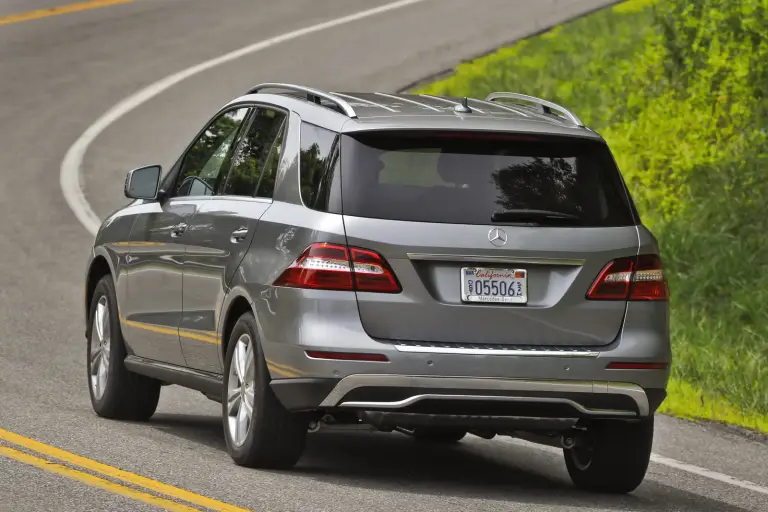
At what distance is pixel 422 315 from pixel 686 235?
9480 mm

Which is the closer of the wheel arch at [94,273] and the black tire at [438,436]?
the black tire at [438,436]

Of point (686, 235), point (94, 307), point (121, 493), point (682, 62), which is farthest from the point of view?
point (682, 62)

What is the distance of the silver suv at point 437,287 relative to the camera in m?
8.18

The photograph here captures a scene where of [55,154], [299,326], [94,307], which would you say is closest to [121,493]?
[299,326]

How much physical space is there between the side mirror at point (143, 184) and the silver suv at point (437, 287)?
3.64ft

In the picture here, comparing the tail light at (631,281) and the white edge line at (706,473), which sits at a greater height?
the tail light at (631,281)

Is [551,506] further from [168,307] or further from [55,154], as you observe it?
[55,154]

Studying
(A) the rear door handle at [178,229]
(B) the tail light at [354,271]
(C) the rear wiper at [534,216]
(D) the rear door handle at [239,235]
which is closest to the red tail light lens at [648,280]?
(C) the rear wiper at [534,216]

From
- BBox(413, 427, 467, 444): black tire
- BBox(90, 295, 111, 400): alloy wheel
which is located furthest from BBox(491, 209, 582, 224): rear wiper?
BBox(90, 295, 111, 400): alloy wheel

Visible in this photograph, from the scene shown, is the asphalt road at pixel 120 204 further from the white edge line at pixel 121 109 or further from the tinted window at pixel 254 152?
the tinted window at pixel 254 152

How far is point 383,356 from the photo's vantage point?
813cm

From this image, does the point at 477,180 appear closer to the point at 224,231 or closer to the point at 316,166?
the point at 316,166

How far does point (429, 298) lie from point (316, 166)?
2.94ft

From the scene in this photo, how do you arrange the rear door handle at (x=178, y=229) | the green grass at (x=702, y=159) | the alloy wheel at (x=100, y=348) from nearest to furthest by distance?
the rear door handle at (x=178, y=229) < the alloy wheel at (x=100, y=348) < the green grass at (x=702, y=159)
